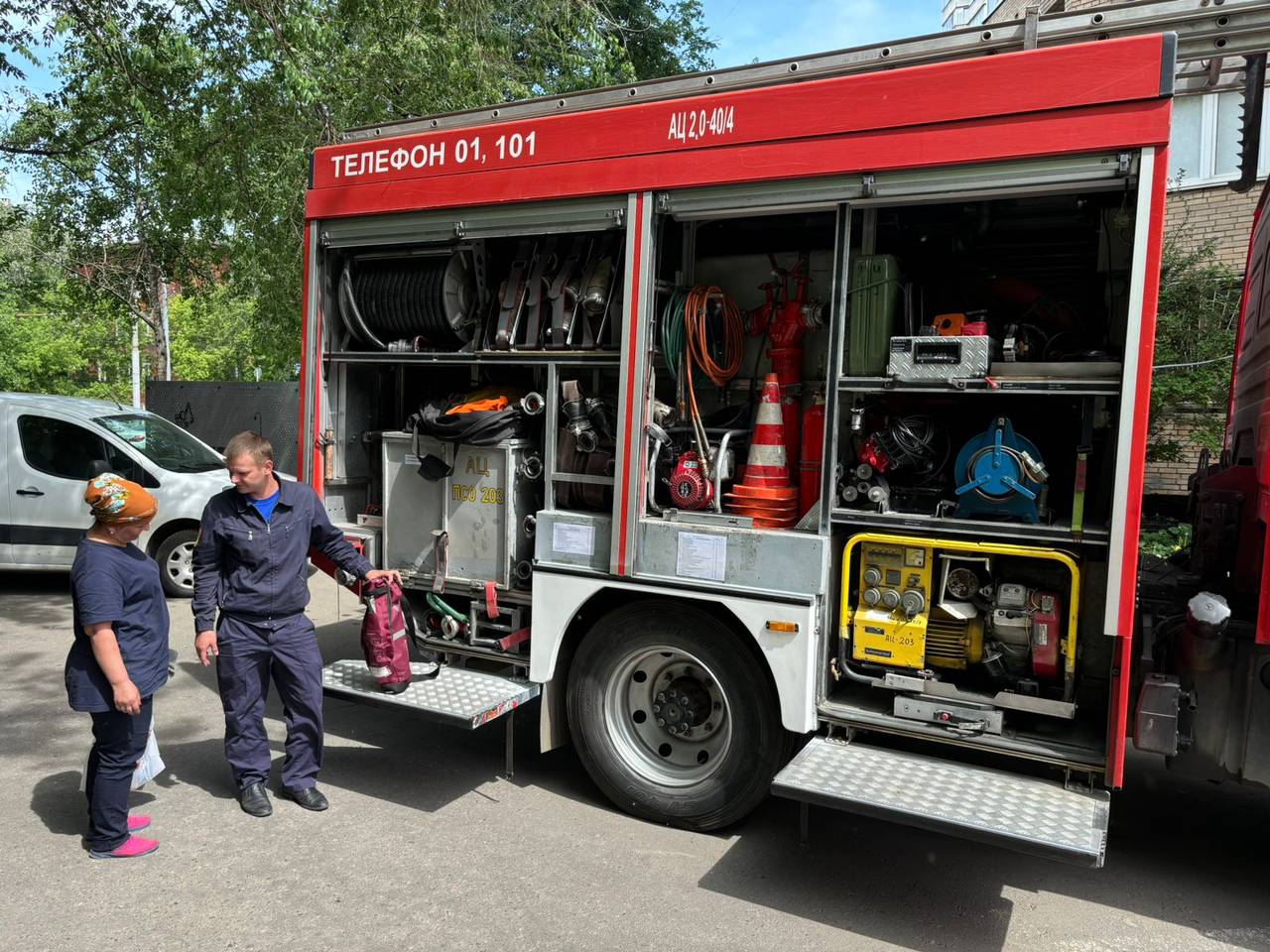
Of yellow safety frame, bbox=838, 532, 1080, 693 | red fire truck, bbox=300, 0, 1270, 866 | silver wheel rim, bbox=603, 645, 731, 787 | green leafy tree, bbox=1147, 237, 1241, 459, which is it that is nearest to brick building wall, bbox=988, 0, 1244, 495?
green leafy tree, bbox=1147, 237, 1241, 459

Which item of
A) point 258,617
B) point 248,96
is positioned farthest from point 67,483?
point 258,617

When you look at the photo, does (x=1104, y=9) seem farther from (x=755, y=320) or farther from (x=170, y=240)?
(x=170, y=240)

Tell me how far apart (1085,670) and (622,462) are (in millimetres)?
2100

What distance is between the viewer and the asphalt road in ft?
11.2

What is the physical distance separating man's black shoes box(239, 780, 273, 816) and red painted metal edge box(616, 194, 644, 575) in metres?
1.95

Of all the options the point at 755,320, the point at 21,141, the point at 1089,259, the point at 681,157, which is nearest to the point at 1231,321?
the point at 1089,259

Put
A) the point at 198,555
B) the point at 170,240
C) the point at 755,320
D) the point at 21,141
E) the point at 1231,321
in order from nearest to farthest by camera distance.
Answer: the point at 198,555 → the point at 755,320 → the point at 1231,321 → the point at 21,141 → the point at 170,240

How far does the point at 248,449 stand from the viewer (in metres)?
4.21

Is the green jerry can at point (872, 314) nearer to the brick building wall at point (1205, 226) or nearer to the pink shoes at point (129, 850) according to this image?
the pink shoes at point (129, 850)

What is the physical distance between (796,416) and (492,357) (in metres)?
1.55

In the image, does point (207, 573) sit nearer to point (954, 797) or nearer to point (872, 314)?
point (872, 314)

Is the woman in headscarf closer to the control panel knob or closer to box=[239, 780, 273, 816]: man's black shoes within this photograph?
box=[239, 780, 273, 816]: man's black shoes

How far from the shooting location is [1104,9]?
11.5 feet

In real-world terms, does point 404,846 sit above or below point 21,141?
below
